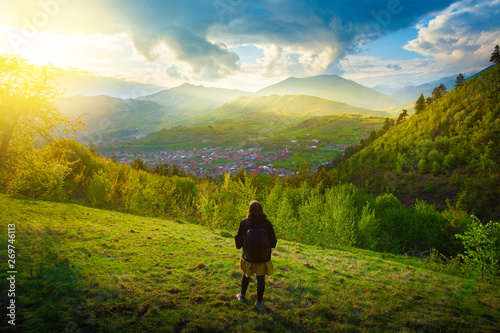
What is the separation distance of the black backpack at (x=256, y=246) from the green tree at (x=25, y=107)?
702 cm

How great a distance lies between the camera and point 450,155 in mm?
31094

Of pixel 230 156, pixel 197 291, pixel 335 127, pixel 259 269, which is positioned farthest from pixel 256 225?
pixel 335 127

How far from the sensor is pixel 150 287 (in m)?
4.88

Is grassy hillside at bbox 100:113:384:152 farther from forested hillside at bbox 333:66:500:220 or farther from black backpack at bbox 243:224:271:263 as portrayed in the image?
black backpack at bbox 243:224:271:263

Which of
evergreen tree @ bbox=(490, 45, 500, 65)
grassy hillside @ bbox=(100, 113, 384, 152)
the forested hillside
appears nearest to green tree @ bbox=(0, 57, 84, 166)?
the forested hillside

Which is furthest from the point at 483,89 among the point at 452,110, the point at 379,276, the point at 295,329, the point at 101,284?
the point at 101,284

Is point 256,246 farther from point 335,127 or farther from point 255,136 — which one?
point 335,127

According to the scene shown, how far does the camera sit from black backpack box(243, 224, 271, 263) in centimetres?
432

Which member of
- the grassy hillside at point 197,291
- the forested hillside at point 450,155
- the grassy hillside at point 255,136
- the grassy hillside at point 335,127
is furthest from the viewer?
the grassy hillside at point 335,127

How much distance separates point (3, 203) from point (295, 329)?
11991mm

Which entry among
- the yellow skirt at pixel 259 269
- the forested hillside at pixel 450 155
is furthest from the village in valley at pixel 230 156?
the yellow skirt at pixel 259 269

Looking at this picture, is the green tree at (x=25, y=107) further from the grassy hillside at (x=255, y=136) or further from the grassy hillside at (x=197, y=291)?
the grassy hillside at (x=255, y=136)

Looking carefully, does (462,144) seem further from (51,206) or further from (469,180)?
(51,206)

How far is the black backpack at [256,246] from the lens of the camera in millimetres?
4324
